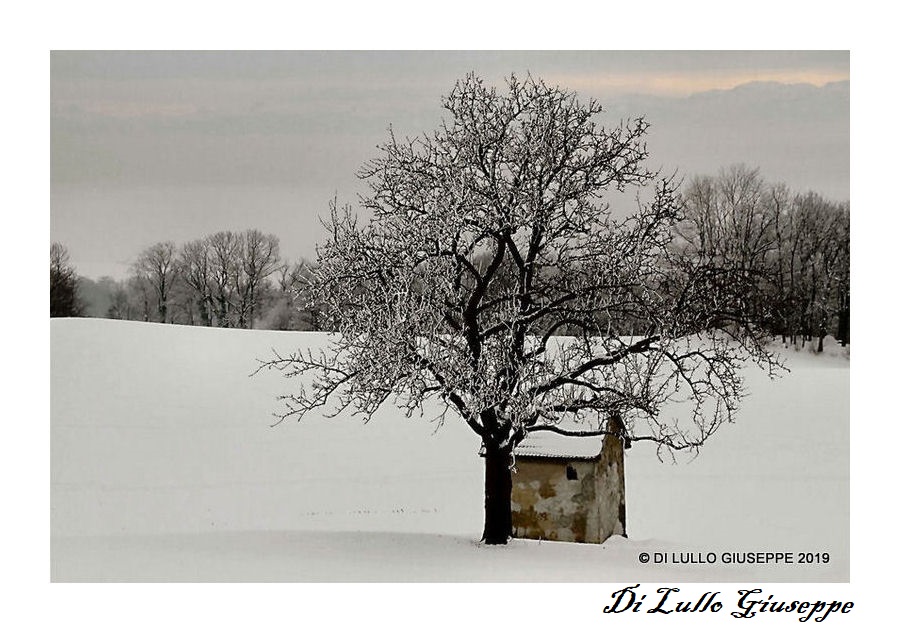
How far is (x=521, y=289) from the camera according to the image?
1062cm

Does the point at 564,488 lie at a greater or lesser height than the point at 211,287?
lesser

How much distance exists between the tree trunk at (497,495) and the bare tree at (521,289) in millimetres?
15

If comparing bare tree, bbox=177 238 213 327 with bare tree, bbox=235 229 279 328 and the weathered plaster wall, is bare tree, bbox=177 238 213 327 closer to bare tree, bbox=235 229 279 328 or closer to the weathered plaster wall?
bare tree, bbox=235 229 279 328

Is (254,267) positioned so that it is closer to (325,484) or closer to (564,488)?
(325,484)

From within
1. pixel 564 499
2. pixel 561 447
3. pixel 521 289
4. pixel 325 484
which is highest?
pixel 521 289

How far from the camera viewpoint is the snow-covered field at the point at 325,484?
10.6 m

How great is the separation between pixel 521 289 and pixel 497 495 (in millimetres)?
2277

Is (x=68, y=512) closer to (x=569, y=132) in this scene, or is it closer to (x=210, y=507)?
(x=210, y=507)

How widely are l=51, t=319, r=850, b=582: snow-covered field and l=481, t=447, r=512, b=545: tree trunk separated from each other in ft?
0.76

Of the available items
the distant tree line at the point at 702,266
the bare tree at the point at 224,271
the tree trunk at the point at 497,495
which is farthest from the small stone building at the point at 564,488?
the bare tree at the point at 224,271

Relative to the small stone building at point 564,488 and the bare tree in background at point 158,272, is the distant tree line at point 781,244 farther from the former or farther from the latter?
the bare tree in background at point 158,272

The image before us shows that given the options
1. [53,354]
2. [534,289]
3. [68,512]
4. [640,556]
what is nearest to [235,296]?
[53,354]

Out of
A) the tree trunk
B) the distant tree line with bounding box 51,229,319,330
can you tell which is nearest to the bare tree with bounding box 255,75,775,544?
the tree trunk

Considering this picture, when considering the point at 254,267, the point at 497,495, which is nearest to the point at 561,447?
the point at 497,495
